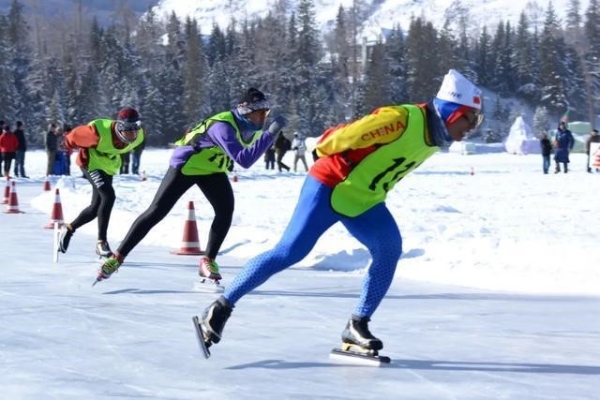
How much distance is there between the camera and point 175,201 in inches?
289

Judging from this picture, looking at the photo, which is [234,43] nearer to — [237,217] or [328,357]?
[237,217]

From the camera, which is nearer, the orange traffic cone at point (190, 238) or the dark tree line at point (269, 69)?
the orange traffic cone at point (190, 238)

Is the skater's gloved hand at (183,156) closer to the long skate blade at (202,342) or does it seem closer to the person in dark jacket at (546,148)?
the long skate blade at (202,342)

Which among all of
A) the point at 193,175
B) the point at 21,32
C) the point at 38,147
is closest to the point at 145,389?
the point at 193,175

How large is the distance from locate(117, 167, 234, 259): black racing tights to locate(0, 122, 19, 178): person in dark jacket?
1874cm

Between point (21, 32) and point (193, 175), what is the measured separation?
97.5 m

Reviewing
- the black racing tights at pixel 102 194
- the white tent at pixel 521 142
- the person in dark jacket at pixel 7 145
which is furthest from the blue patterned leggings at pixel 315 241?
the white tent at pixel 521 142

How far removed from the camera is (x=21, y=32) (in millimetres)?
99688

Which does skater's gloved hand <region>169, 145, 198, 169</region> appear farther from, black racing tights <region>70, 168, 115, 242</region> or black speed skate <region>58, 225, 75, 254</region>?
black speed skate <region>58, 225, 75, 254</region>

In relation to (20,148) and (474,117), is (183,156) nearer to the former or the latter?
(474,117)

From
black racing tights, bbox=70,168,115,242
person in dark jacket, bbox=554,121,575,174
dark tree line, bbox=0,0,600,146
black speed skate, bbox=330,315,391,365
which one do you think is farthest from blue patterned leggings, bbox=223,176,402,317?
dark tree line, bbox=0,0,600,146

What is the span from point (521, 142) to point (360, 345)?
Answer: 5555 cm

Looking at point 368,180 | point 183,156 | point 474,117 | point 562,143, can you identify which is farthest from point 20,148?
point 474,117

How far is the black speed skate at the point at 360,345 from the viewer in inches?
192
